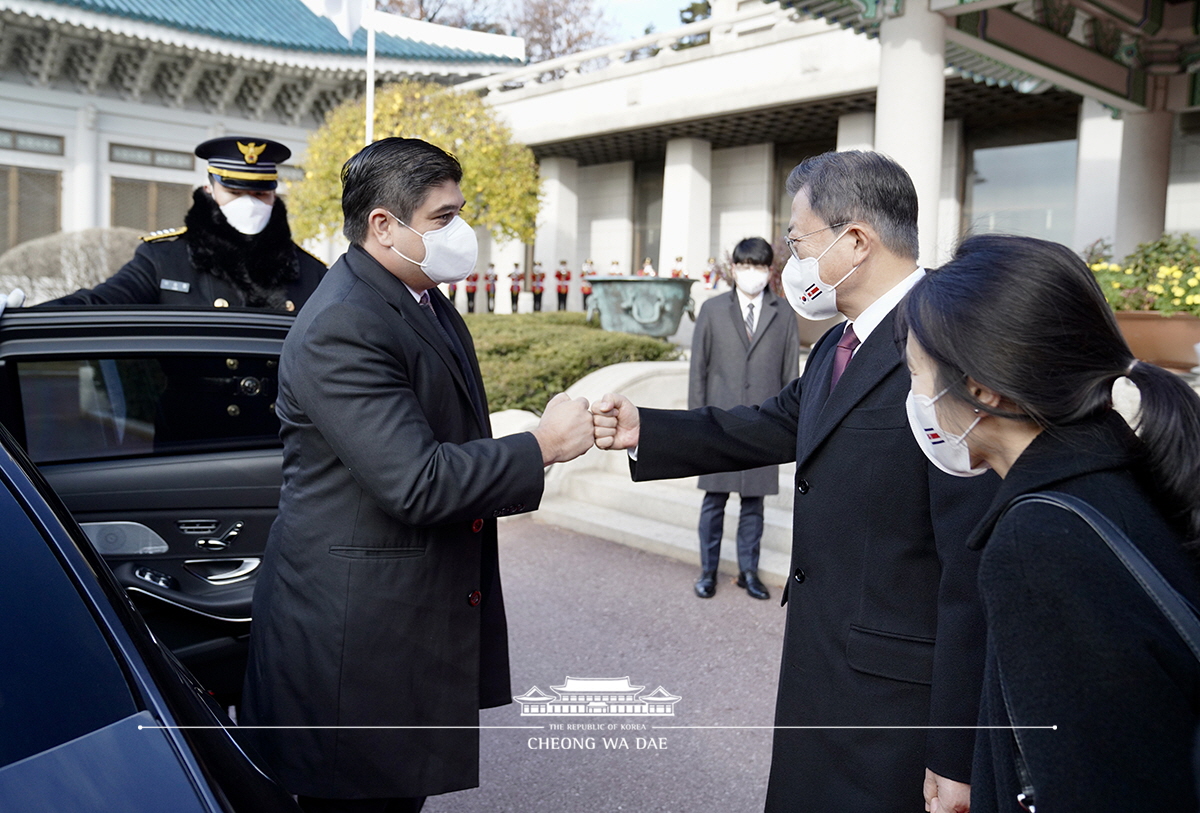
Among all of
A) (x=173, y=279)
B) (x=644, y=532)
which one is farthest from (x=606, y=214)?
(x=173, y=279)

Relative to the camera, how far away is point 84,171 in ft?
57.1

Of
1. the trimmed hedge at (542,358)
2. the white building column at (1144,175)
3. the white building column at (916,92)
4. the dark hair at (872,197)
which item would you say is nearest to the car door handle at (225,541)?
the dark hair at (872,197)

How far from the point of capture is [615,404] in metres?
2.30

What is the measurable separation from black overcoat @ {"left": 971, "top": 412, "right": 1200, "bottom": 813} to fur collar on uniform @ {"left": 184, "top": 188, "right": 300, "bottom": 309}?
3.38m

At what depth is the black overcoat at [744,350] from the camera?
524 centimetres

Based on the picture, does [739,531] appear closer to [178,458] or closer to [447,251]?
[178,458]

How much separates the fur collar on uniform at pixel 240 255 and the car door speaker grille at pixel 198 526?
4.20ft

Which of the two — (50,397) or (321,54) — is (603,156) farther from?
(50,397)

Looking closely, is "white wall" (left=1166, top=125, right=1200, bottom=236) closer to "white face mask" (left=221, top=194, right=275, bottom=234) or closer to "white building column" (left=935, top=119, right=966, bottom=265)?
"white building column" (left=935, top=119, right=966, bottom=265)

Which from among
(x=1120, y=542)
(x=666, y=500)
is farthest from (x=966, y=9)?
(x=1120, y=542)

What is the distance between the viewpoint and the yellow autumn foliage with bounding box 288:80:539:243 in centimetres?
1451

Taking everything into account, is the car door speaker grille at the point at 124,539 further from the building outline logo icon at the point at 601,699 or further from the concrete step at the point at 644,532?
the concrete step at the point at 644,532

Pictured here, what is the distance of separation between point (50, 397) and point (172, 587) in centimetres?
220

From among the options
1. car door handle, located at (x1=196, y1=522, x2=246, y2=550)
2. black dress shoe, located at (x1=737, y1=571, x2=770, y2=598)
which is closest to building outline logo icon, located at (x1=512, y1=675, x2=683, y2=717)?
black dress shoe, located at (x1=737, y1=571, x2=770, y2=598)
